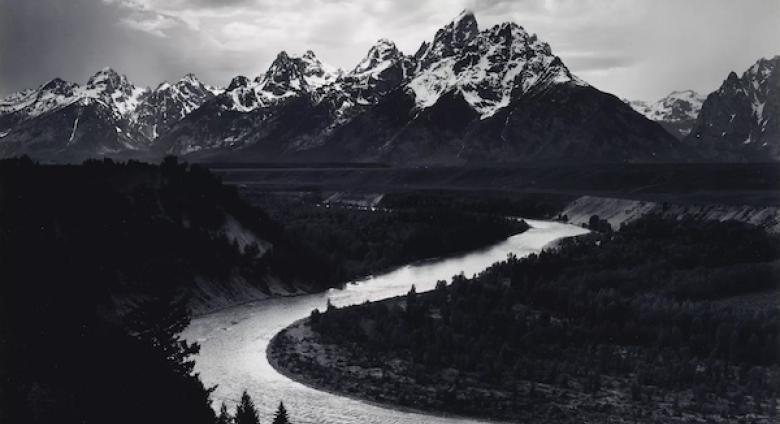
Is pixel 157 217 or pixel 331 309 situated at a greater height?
pixel 157 217

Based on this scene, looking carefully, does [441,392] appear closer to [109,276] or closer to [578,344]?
[578,344]

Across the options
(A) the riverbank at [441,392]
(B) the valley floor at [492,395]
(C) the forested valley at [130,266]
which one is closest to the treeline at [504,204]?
(C) the forested valley at [130,266]

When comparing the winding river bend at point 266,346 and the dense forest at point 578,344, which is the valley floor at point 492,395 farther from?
the winding river bend at point 266,346

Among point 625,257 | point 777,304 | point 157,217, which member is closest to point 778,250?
point 625,257

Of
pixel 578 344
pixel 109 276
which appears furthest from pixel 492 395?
pixel 109 276

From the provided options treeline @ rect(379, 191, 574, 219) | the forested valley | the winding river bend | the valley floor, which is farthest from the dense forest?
treeline @ rect(379, 191, 574, 219)

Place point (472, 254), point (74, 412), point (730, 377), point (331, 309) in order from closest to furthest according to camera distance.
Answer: point (74, 412) → point (730, 377) → point (331, 309) → point (472, 254)

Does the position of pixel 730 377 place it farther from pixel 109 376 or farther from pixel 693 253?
pixel 693 253

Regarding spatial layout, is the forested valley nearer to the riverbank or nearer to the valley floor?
A: the riverbank
